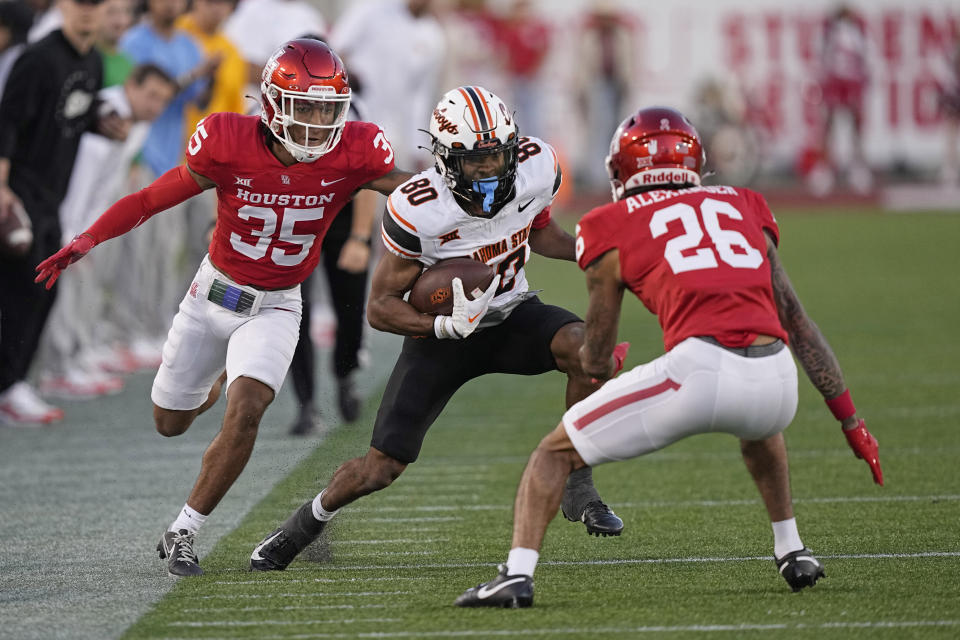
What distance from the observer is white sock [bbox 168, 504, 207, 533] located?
491 centimetres

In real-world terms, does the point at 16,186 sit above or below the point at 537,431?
above

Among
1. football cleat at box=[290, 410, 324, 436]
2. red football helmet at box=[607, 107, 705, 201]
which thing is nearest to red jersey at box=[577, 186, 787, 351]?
red football helmet at box=[607, 107, 705, 201]

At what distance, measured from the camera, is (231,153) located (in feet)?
16.8

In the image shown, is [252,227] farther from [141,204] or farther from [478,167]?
[478,167]

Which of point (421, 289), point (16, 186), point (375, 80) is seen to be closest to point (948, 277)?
point (375, 80)

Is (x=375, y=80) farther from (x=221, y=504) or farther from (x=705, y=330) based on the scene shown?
(x=705, y=330)

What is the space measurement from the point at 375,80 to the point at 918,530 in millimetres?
6360

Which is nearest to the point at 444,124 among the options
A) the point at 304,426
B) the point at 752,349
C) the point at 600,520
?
the point at 752,349

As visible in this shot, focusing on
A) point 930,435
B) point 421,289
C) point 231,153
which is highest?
point 231,153

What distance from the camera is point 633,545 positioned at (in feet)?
17.0

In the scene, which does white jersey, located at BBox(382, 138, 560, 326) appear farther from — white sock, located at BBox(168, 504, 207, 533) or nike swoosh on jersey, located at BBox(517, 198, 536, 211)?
white sock, located at BBox(168, 504, 207, 533)

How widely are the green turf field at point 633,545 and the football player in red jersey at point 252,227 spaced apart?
38cm

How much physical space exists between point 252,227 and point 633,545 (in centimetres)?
163

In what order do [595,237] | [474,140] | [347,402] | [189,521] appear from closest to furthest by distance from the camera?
[595,237], [474,140], [189,521], [347,402]
